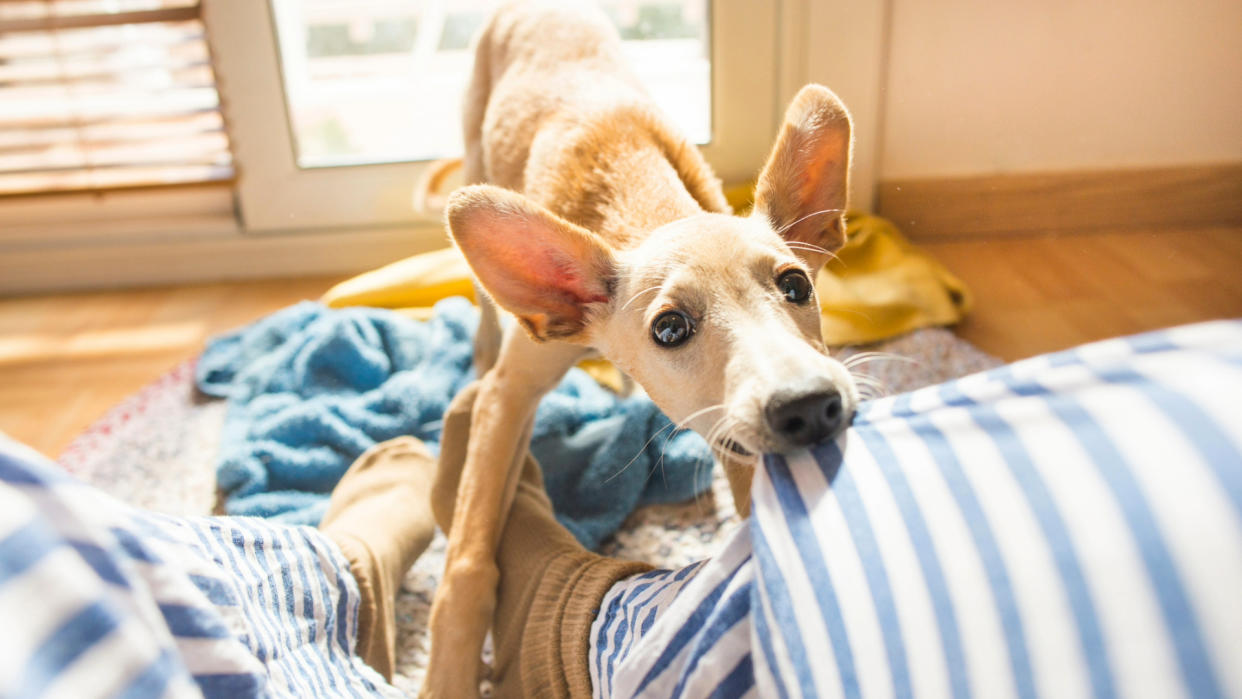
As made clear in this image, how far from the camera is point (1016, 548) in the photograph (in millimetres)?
589

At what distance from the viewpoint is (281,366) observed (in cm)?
222

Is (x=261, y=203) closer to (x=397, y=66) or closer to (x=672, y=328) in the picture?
(x=397, y=66)

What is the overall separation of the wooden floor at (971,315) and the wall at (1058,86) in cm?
13

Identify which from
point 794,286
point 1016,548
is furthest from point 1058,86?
point 1016,548

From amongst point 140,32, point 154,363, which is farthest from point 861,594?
point 140,32

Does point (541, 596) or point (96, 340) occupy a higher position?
point (541, 596)

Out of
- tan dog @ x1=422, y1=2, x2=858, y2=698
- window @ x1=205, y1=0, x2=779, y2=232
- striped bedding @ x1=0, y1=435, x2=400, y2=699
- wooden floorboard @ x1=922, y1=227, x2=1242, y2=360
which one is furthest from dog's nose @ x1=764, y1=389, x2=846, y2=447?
window @ x1=205, y1=0, x2=779, y2=232

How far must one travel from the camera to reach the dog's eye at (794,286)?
1.18m

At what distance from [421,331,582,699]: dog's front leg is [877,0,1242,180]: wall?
0.85 meters

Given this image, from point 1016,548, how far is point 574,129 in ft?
4.08

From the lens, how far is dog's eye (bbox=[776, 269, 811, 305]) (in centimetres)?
118

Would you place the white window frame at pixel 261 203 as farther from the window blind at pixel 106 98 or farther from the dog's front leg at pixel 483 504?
the dog's front leg at pixel 483 504

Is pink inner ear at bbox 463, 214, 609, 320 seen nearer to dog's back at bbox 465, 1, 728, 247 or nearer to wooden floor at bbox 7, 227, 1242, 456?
dog's back at bbox 465, 1, 728, 247

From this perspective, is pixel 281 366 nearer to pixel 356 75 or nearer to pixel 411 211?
pixel 411 211
